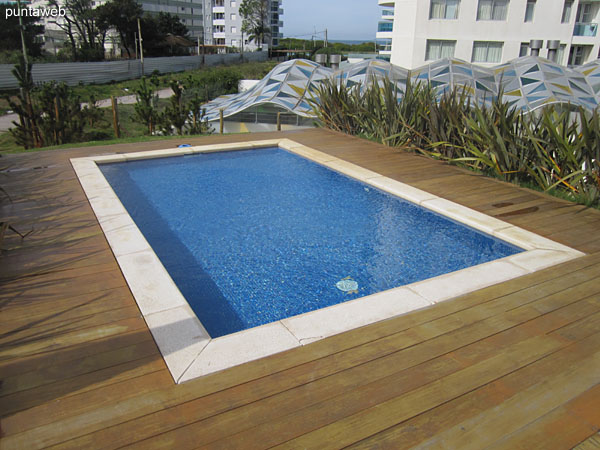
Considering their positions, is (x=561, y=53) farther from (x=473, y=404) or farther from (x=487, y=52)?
(x=473, y=404)

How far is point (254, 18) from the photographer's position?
74125 millimetres

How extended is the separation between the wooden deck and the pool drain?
1.11 metres

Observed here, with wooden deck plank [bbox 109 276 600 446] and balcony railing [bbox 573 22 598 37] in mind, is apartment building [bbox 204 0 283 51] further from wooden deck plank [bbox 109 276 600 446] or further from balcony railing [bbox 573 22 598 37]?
wooden deck plank [bbox 109 276 600 446]

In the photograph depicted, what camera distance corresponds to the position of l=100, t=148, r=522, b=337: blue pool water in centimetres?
436

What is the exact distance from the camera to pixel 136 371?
8.79ft

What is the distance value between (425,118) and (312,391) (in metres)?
5.96

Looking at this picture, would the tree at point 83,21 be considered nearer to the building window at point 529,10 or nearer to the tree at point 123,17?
the tree at point 123,17

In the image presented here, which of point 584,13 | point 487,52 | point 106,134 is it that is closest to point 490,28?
point 487,52

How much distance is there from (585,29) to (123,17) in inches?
1601

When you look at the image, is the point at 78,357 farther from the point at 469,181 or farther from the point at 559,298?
the point at 469,181

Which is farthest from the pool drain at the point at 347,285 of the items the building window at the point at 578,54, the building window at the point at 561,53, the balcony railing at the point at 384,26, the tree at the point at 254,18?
the tree at the point at 254,18

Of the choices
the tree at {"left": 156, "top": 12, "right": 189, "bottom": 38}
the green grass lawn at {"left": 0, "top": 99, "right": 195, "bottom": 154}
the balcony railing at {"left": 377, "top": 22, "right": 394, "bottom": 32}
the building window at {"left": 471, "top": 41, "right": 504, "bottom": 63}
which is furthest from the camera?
the tree at {"left": 156, "top": 12, "right": 189, "bottom": 38}

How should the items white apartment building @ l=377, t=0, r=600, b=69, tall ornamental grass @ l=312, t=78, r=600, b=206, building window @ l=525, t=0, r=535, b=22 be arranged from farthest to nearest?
white apartment building @ l=377, t=0, r=600, b=69, building window @ l=525, t=0, r=535, b=22, tall ornamental grass @ l=312, t=78, r=600, b=206

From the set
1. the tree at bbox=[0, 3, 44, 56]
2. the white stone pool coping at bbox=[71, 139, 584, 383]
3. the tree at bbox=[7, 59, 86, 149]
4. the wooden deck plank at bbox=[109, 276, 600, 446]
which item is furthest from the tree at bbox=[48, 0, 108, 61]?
the wooden deck plank at bbox=[109, 276, 600, 446]
